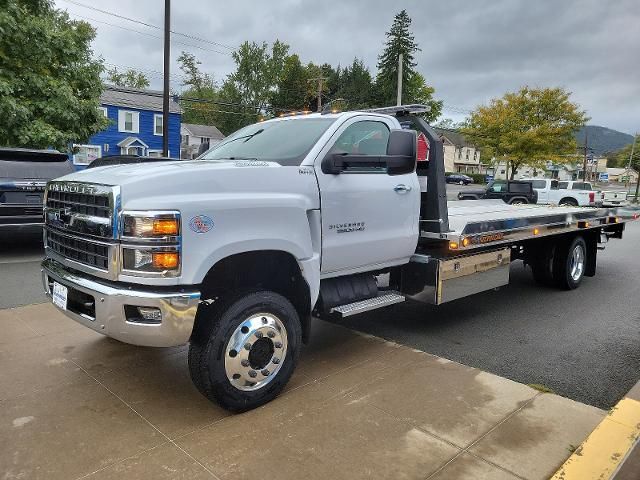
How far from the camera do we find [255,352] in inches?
140

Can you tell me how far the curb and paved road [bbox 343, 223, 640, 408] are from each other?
1.00 ft

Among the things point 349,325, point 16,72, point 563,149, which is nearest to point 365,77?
point 563,149

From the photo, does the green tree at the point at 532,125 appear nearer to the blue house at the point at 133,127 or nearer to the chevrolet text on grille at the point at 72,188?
the blue house at the point at 133,127

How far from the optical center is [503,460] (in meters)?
3.07

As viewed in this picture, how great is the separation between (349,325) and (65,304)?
2.99 metres

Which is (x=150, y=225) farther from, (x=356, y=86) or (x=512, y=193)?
(x=356, y=86)

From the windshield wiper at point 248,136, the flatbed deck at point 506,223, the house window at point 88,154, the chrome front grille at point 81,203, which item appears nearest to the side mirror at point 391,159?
the flatbed deck at point 506,223

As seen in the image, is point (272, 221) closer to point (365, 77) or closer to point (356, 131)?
point (356, 131)

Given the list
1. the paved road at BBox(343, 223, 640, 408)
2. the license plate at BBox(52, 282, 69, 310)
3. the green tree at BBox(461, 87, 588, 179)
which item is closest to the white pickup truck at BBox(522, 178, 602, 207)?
the green tree at BBox(461, 87, 588, 179)

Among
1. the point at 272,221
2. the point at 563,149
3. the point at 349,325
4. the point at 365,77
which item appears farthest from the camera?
the point at 365,77

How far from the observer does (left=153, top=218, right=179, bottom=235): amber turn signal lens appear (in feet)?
9.93

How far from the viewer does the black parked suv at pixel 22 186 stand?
8609mm

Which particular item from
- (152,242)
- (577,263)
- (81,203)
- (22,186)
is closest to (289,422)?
(152,242)

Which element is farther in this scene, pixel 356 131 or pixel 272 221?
pixel 356 131
